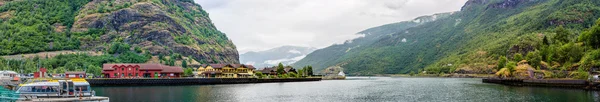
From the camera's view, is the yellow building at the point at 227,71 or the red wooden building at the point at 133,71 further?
the yellow building at the point at 227,71

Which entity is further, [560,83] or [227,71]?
[227,71]

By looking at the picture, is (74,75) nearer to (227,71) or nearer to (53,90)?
(227,71)

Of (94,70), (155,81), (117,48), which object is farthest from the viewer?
(117,48)

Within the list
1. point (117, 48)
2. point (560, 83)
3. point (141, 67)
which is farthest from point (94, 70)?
point (560, 83)

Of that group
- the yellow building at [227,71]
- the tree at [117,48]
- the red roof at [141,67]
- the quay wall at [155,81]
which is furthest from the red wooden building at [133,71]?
the tree at [117,48]

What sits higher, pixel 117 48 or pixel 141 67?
pixel 117 48

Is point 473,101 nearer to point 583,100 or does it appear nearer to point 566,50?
point 583,100

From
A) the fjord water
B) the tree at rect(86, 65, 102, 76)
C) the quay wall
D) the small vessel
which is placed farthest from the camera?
the tree at rect(86, 65, 102, 76)

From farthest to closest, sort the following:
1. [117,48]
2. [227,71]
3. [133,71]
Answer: [117,48]
[227,71]
[133,71]

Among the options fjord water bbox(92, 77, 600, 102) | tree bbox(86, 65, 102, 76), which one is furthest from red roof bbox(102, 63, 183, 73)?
fjord water bbox(92, 77, 600, 102)

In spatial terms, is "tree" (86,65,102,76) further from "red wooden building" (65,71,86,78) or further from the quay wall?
the quay wall

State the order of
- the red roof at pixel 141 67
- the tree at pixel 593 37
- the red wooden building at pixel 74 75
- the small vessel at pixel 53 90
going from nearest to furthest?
1. the small vessel at pixel 53 90
2. the tree at pixel 593 37
3. the red wooden building at pixel 74 75
4. the red roof at pixel 141 67

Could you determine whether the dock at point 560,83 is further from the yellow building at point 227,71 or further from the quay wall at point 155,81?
the yellow building at point 227,71

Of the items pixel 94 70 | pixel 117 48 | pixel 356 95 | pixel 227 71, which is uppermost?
pixel 117 48
